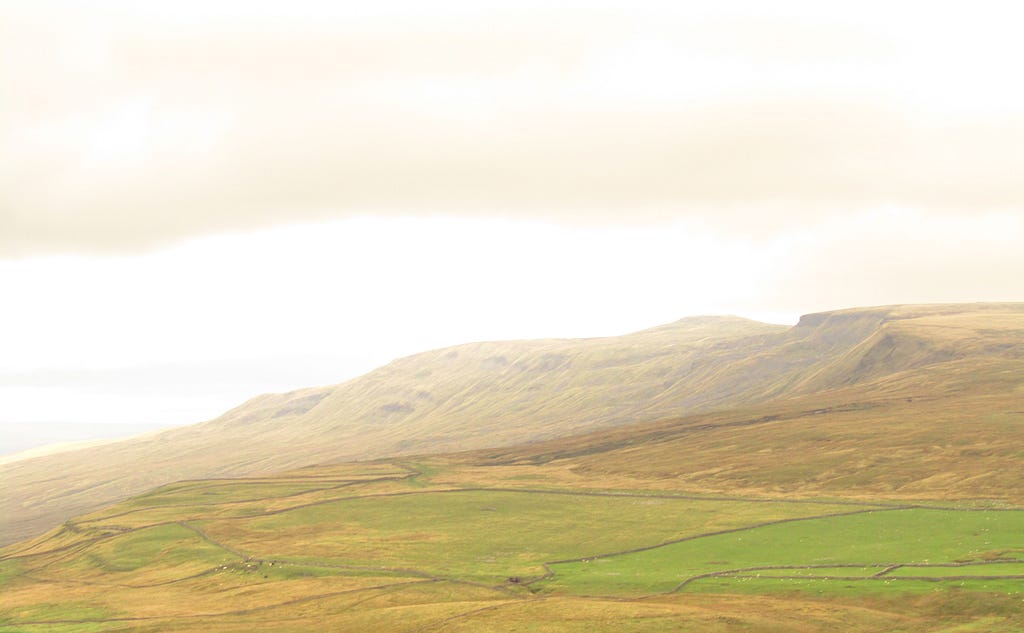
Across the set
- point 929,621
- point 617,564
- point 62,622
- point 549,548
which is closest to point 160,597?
point 62,622

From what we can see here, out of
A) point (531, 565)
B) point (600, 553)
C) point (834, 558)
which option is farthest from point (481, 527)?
point (834, 558)

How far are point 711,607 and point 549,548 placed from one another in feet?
164

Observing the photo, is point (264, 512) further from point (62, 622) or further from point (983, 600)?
point (983, 600)

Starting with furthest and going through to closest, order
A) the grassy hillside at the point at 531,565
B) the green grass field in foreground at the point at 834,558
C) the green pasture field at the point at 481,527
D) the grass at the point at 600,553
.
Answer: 1. the green pasture field at the point at 481,527
2. the green grass field in foreground at the point at 834,558
3. the grass at the point at 600,553
4. the grassy hillside at the point at 531,565

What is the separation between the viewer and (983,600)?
2761 inches

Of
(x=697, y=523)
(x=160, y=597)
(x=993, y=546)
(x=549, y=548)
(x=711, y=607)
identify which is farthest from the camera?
(x=697, y=523)

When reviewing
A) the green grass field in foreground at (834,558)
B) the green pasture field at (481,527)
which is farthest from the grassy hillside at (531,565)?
the green pasture field at (481,527)

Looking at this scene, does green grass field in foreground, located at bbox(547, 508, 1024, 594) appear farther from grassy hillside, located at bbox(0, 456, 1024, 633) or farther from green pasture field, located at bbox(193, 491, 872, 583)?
green pasture field, located at bbox(193, 491, 872, 583)

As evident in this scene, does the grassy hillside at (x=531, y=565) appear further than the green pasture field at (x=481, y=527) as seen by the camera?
No

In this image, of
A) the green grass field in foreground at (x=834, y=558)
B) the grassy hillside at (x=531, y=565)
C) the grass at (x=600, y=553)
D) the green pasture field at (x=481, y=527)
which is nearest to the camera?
the grassy hillside at (x=531, y=565)

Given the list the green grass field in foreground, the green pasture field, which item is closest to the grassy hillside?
the green grass field in foreground

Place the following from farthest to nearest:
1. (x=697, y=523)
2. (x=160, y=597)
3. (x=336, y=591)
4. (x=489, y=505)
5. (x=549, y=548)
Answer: (x=489, y=505), (x=697, y=523), (x=549, y=548), (x=160, y=597), (x=336, y=591)

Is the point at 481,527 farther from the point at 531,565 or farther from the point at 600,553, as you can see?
the point at 531,565

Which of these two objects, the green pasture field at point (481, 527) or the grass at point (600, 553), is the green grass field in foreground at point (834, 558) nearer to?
the grass at point (600, 553)
